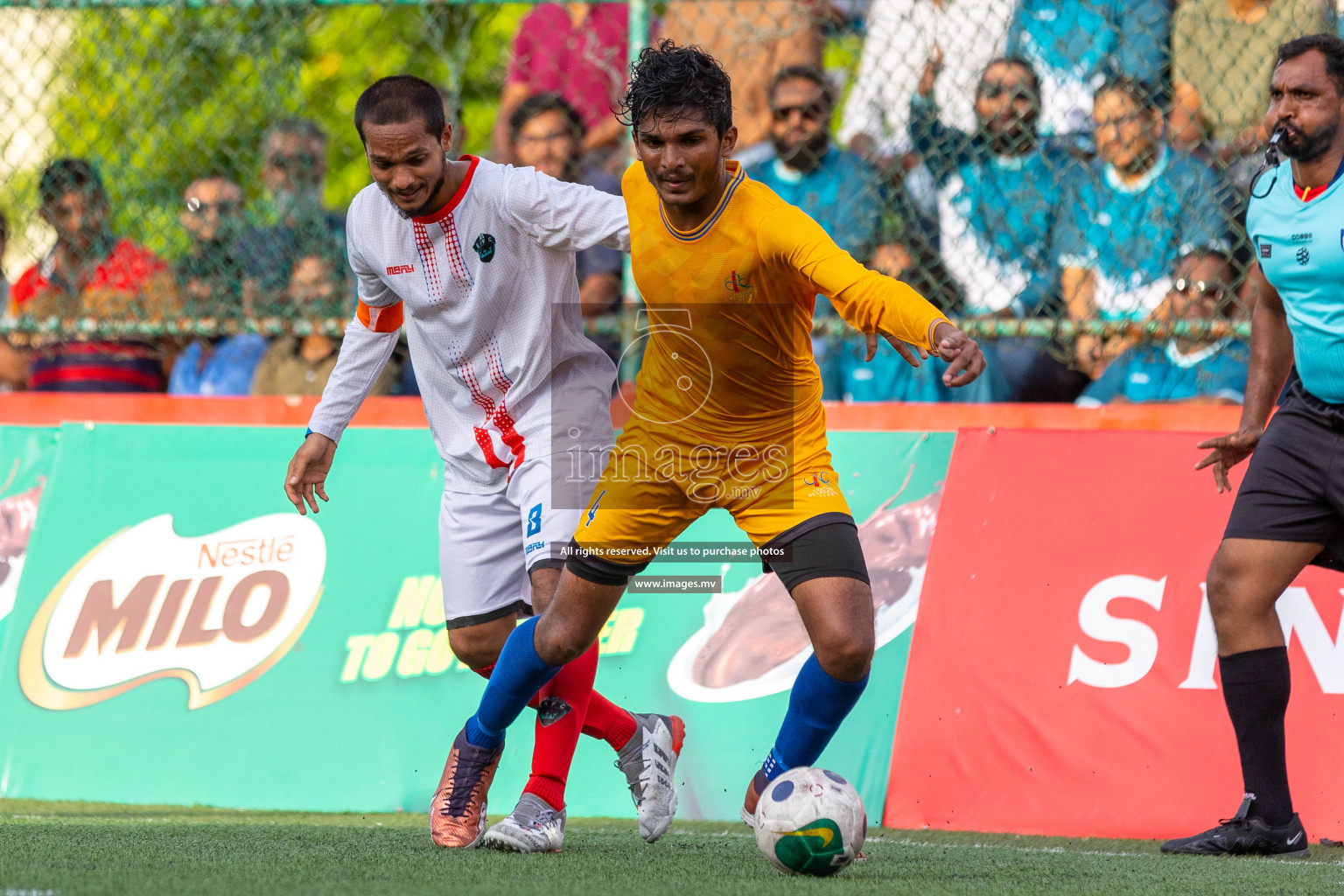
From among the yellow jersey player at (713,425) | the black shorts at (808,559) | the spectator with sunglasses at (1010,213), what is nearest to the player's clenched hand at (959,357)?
the yellow jersey player at (713,425)

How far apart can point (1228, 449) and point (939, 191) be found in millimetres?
2045

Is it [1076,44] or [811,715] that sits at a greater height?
[1076,44]

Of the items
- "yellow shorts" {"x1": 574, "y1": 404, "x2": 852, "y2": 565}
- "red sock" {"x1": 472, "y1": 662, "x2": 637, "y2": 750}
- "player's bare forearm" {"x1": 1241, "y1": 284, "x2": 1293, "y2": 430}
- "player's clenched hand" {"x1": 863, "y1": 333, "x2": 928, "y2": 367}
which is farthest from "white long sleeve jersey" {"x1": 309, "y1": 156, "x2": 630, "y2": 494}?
"player's bare forearm" {"x1": 1241, "y1": 284, "x2": 1293, "y2": 430}

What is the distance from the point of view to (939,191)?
20.6 feet

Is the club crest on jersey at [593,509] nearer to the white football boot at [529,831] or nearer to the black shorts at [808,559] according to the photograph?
the black shorts at [808,559]

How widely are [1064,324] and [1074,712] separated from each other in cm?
170

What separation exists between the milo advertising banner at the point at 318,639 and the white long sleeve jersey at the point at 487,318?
1.24 m

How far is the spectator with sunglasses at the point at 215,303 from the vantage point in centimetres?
703

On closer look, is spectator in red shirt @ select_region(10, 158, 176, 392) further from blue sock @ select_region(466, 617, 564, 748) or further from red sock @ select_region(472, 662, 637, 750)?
blue sock @ select_region(466, 617, 564, 748)

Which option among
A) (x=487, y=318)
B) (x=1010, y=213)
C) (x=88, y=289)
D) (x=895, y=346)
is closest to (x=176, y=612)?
(x=88, y=289)

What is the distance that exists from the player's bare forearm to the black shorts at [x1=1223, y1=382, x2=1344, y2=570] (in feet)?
0.51

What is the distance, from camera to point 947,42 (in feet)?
20.4

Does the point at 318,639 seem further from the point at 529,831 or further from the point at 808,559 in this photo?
the point at 808,559

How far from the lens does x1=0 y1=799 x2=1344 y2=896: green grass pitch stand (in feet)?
11.3
